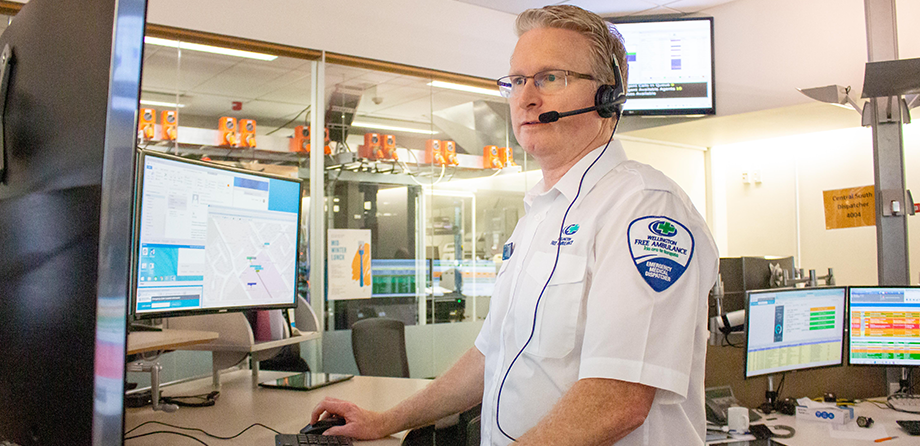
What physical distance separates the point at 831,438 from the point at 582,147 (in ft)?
5.28

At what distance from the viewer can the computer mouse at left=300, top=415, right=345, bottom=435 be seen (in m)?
1.13

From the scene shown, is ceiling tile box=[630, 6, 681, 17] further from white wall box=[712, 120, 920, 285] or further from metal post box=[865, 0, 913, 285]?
metal post box=[865, 0, 913, 285]

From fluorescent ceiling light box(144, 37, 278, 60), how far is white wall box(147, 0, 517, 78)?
15cm

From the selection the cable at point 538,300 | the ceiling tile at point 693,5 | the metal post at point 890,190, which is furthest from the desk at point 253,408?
the ceiling tile at point 693,5

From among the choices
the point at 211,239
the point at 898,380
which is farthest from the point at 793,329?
the point at 211,239

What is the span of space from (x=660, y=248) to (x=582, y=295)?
15cm

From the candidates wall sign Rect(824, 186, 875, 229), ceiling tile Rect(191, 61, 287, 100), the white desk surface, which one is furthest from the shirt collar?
ceiling tile Rect(191, 61, 287, 100)

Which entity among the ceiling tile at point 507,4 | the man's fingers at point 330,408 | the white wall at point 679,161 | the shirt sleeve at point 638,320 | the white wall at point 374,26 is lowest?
the man's fingers at point 330,408

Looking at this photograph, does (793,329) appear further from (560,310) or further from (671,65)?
(671,65)

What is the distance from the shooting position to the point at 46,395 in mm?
449

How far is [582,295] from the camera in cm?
96

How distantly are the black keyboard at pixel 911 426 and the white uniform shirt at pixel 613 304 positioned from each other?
5.35 feet

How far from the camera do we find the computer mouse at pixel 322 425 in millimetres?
1128

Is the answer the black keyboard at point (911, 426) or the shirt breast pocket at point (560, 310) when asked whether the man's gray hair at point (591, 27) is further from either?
the black keyboard at point (911, 426)
